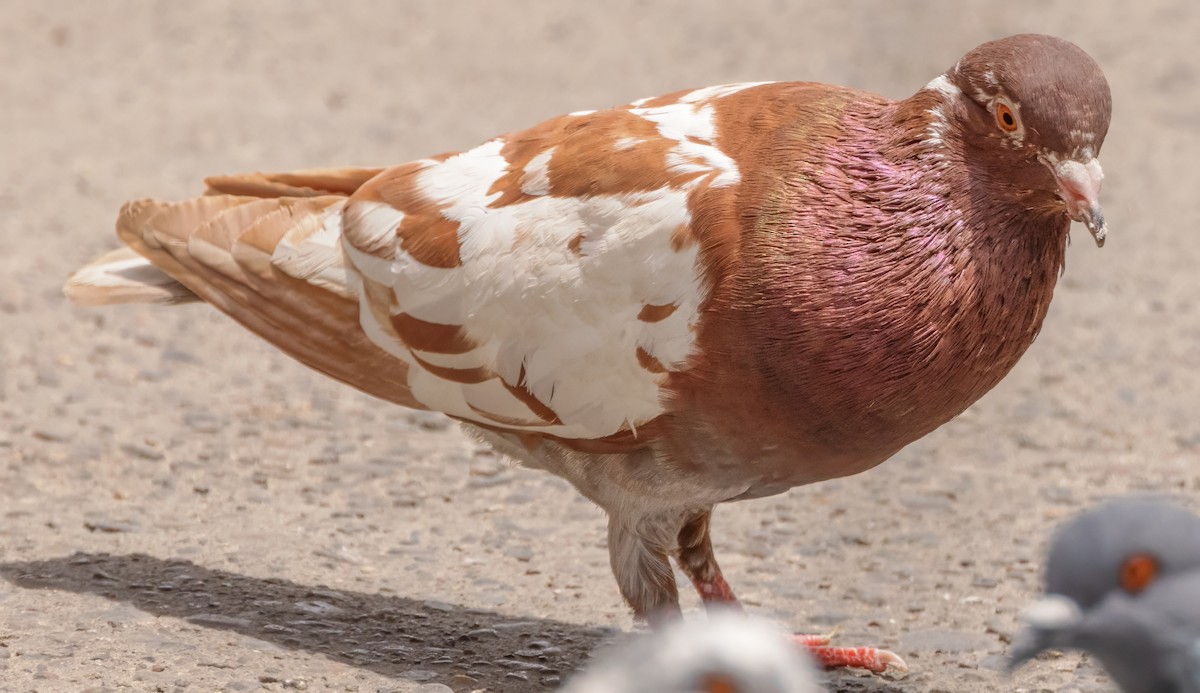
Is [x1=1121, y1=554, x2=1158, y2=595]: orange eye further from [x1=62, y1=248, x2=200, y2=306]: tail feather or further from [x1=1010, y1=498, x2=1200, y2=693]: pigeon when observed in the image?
[x1=62, y1=248, x2=200, y2=306]: tail feather

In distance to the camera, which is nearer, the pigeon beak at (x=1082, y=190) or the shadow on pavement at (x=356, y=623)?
the pigeon beak at (x=1082, y=190)

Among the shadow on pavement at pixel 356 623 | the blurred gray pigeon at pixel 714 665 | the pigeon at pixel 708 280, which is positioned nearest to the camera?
the blurred gray pigeon at pixel 714 665

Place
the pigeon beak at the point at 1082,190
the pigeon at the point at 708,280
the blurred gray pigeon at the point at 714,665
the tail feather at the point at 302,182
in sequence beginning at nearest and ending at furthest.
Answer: the blurred gray pigeon at the point at 714,665, the pigeon beak at the point at 1082,190, the pigeon at the point at 708,280, the tail feather at the point at 302,182

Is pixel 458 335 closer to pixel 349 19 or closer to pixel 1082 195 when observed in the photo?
pixel 1082 195

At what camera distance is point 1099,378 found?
604 centimetres

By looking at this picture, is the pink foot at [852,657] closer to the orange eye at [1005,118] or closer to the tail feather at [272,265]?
the tail feather at [272,265]

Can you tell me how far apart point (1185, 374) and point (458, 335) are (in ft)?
11.1

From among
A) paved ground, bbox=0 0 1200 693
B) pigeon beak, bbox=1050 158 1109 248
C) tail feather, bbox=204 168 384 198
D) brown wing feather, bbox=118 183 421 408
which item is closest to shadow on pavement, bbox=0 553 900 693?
paved ground, bbox=0 0 1200 693

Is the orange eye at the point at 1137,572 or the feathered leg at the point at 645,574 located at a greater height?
the orange eye at the point at 1137,572

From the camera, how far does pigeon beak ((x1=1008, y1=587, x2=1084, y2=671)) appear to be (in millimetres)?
2596

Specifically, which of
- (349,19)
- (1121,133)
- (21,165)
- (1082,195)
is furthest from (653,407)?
(349,19)

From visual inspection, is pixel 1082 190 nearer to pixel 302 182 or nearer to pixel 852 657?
pixel 852 657

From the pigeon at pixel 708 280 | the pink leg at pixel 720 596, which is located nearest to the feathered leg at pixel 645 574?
the pigeon at pixel 708 280

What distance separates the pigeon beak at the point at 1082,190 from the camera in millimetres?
3232
